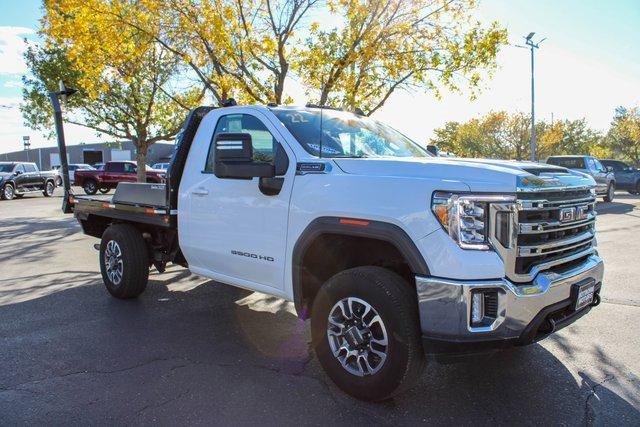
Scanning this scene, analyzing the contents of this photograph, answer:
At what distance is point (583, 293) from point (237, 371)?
97.0 inches

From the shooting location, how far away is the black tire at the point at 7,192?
76.1 feet

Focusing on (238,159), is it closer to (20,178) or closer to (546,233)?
(546,233)

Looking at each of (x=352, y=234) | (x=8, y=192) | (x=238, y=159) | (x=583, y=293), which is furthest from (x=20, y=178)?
(x=583, y=293)

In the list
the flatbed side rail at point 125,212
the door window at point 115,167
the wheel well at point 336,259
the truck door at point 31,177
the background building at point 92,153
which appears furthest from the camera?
the background building at point 92,153

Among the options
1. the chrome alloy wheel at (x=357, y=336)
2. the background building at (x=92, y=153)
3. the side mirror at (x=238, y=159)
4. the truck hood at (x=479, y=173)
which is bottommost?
the chrome alloy wheel at (x=357, y=336)

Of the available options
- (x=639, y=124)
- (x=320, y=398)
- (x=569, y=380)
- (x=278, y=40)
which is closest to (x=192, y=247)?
(x=320, y=398)

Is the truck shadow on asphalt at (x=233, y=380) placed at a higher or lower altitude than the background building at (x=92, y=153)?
lower

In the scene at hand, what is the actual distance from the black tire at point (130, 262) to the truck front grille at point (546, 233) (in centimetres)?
403

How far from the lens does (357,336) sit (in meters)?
3.30

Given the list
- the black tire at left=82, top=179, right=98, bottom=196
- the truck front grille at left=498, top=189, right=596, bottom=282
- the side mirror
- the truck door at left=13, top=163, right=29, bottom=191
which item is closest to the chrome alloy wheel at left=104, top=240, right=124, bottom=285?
the side mirror

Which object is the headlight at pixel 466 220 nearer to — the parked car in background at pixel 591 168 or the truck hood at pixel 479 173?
the truck hood at pixel 479 173

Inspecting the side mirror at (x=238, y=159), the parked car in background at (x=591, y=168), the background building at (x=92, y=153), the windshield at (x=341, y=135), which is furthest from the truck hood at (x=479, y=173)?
the background building at (x=92, y=153)

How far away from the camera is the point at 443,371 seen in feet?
12.5

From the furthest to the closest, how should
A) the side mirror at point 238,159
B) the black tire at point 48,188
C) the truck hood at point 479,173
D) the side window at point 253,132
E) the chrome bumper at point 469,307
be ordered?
1. the black tire at point 48,188
2. the side window at point 253,132
3. the side mirror at point 238,159
4. the truck hood at point 479,173
5. the chrome bumper at point 469,307
